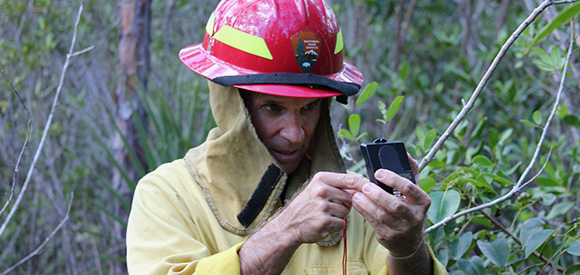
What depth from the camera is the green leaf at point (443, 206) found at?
71.6 inches

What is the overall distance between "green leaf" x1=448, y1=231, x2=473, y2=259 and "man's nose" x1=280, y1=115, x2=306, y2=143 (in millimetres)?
693

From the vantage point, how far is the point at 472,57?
4859mm

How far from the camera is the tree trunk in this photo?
410 cm

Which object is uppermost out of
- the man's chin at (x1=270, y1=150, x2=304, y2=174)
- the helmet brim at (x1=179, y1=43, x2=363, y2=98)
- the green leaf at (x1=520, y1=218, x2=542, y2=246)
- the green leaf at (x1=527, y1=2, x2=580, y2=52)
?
the green leaf at (x1=527, y1=2, x2=580, y2=52)

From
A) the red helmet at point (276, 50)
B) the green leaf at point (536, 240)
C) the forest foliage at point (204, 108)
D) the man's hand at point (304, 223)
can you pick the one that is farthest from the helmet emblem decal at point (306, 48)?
the green leaf at point (536, 240)

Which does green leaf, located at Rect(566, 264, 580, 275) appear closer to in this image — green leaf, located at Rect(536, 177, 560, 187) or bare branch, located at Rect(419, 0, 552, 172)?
green leaf, located at Rect(536, 177, 560, 187)

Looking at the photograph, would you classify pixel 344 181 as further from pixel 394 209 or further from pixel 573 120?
pixel 573 120

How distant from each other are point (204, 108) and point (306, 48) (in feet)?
12.3

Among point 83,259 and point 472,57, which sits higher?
point 472,57

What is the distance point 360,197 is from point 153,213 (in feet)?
2.27

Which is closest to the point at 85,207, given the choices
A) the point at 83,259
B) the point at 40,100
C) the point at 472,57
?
the point at 83,259

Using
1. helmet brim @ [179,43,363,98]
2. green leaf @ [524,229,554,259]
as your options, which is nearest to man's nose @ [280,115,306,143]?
helmet brim @ [179,43,363,98]

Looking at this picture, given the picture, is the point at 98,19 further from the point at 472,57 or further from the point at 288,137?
the point at 288,137

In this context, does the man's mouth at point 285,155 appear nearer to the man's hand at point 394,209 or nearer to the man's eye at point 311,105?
the man's eye at point 311,105
